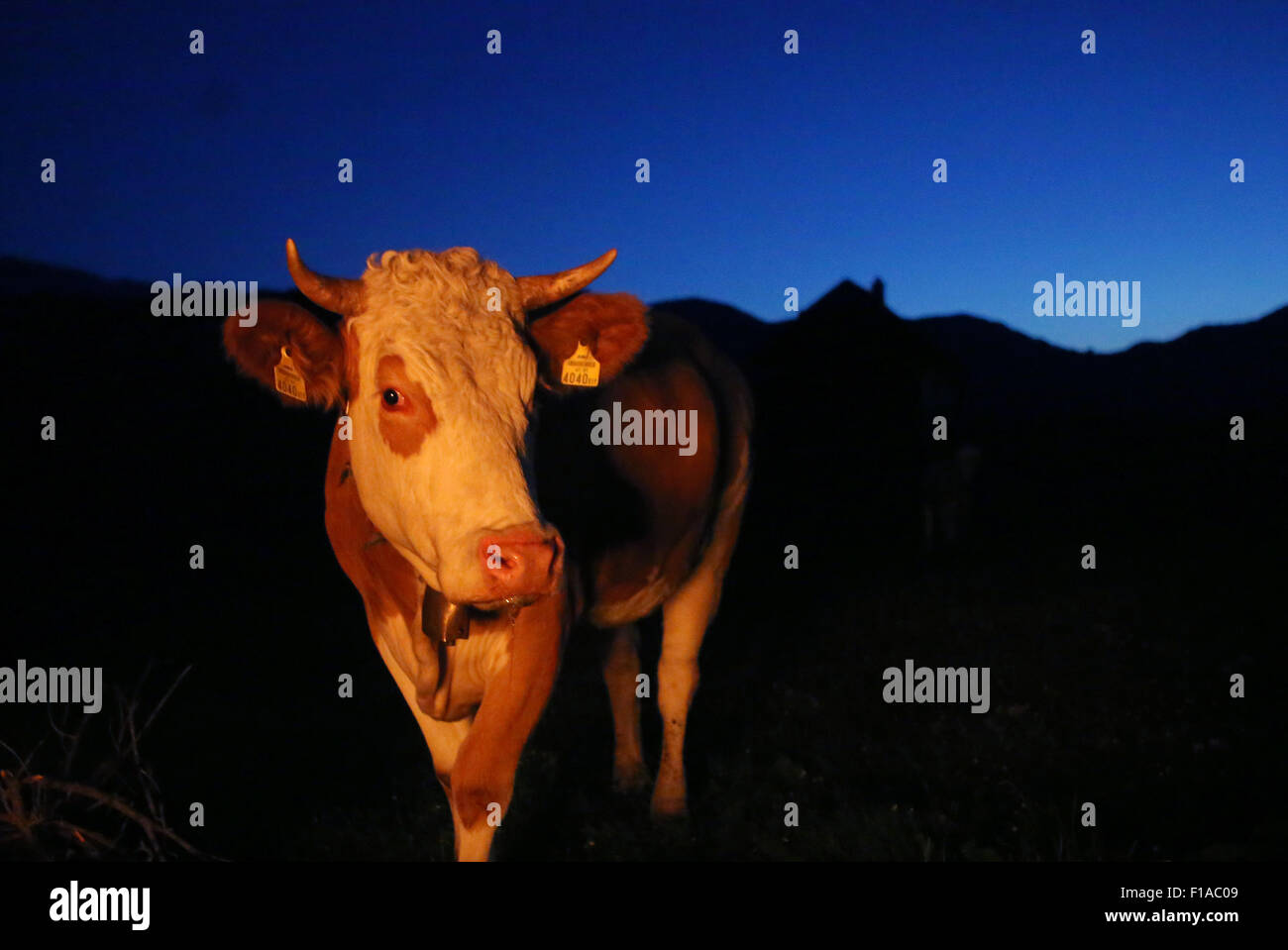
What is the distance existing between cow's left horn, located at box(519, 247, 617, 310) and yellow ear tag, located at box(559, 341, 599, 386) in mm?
273

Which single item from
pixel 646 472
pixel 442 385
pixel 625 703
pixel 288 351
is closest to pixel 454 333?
pixel 442 385

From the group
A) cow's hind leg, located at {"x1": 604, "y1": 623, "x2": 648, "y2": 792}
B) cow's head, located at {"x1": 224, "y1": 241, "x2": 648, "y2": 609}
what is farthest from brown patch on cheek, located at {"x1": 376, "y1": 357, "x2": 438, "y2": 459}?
cow's hind leg, located at {"x1": 604, "y1": 623, "x2": 648, "y2": 792}

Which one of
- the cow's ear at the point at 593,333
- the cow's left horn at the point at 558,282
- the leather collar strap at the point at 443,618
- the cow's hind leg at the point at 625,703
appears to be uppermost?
the cow's left horn at the point at 558,282

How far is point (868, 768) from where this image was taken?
6551mm

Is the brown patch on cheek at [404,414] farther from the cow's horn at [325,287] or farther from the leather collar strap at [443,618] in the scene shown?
A: the leather collar strap at [443,618]

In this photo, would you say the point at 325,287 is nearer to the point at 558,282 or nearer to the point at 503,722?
the point at 558,282

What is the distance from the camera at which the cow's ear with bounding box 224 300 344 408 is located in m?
4.52

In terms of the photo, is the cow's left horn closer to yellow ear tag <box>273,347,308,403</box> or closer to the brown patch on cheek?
the brown patch on cheek

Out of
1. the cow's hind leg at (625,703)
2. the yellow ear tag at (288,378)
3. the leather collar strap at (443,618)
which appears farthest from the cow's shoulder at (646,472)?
the yellow ear tag at (288,378)

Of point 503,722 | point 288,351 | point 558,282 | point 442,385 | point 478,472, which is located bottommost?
point 503,722

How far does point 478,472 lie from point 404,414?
42cm

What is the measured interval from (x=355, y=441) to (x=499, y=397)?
0.69 m

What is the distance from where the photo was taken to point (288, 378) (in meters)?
4.59

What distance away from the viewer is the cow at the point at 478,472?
13.2 ft
